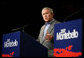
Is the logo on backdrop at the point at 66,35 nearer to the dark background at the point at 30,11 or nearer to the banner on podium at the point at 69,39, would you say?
the banner on podium at the point at 69,39

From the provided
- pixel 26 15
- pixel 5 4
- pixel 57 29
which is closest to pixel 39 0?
pixel 26 15

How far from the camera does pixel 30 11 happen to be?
5477 mm

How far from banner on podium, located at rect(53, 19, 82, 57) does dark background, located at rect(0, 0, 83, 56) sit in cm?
316

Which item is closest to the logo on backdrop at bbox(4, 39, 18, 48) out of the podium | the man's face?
the podium

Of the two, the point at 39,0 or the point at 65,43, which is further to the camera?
the point at 39,0

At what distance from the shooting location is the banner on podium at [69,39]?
1737 mm

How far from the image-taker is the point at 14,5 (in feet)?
17.7

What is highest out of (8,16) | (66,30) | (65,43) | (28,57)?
(8,16)

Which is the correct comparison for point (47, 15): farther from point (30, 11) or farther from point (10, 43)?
point (30, 11)

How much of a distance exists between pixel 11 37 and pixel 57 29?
709 millimetres

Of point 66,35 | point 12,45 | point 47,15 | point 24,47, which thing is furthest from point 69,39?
point 47,15

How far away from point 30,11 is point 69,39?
3738mm

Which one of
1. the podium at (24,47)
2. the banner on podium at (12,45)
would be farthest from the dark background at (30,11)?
the podium at (24,47)

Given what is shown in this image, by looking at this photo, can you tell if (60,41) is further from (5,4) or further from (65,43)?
(5,4)
